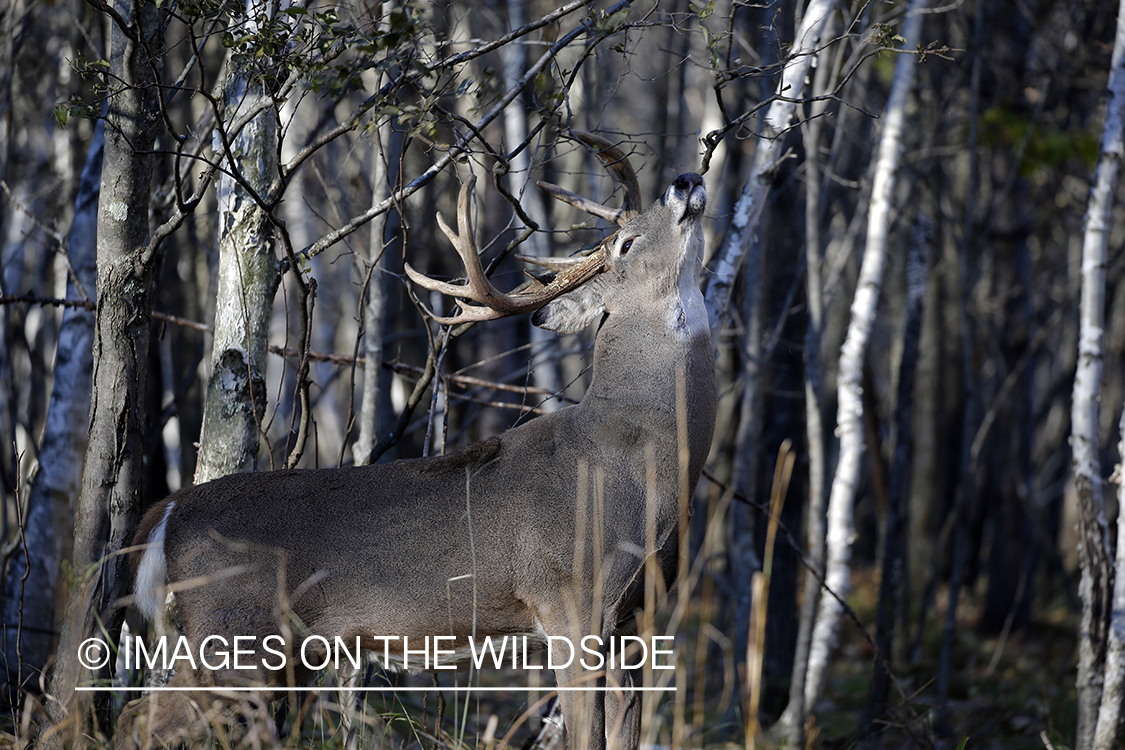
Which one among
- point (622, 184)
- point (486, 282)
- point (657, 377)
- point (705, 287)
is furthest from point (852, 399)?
point (486, 282)

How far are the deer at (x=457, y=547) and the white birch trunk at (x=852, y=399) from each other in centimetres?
234

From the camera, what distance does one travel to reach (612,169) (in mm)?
4910

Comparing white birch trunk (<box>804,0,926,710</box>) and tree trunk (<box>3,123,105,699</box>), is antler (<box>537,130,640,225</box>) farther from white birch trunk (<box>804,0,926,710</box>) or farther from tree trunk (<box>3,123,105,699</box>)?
tree trunk (<box>3,123,105,699</box>)

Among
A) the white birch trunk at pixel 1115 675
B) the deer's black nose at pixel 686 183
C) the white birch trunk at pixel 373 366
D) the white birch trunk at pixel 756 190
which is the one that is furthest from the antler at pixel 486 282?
the white birch trunk at pixel 1115 675

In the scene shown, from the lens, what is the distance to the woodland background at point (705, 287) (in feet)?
14.0

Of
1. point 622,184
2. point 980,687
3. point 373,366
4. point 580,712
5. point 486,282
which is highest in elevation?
point 622,184

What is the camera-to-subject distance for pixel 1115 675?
5.25 m

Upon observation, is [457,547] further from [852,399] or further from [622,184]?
[852,399]

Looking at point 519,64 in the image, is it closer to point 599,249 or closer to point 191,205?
point 599,249

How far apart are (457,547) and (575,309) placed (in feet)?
4.18

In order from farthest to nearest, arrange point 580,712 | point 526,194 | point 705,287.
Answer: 1. point 526,194
2. point 705,287
3. point 580,712

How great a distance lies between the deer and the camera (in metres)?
3.83

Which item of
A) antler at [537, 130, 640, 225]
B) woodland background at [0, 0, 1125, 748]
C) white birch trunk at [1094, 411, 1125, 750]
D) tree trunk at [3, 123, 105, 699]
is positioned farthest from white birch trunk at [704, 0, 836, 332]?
tree trunk at [3, 123, 105, 699]

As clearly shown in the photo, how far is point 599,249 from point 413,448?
770cm
